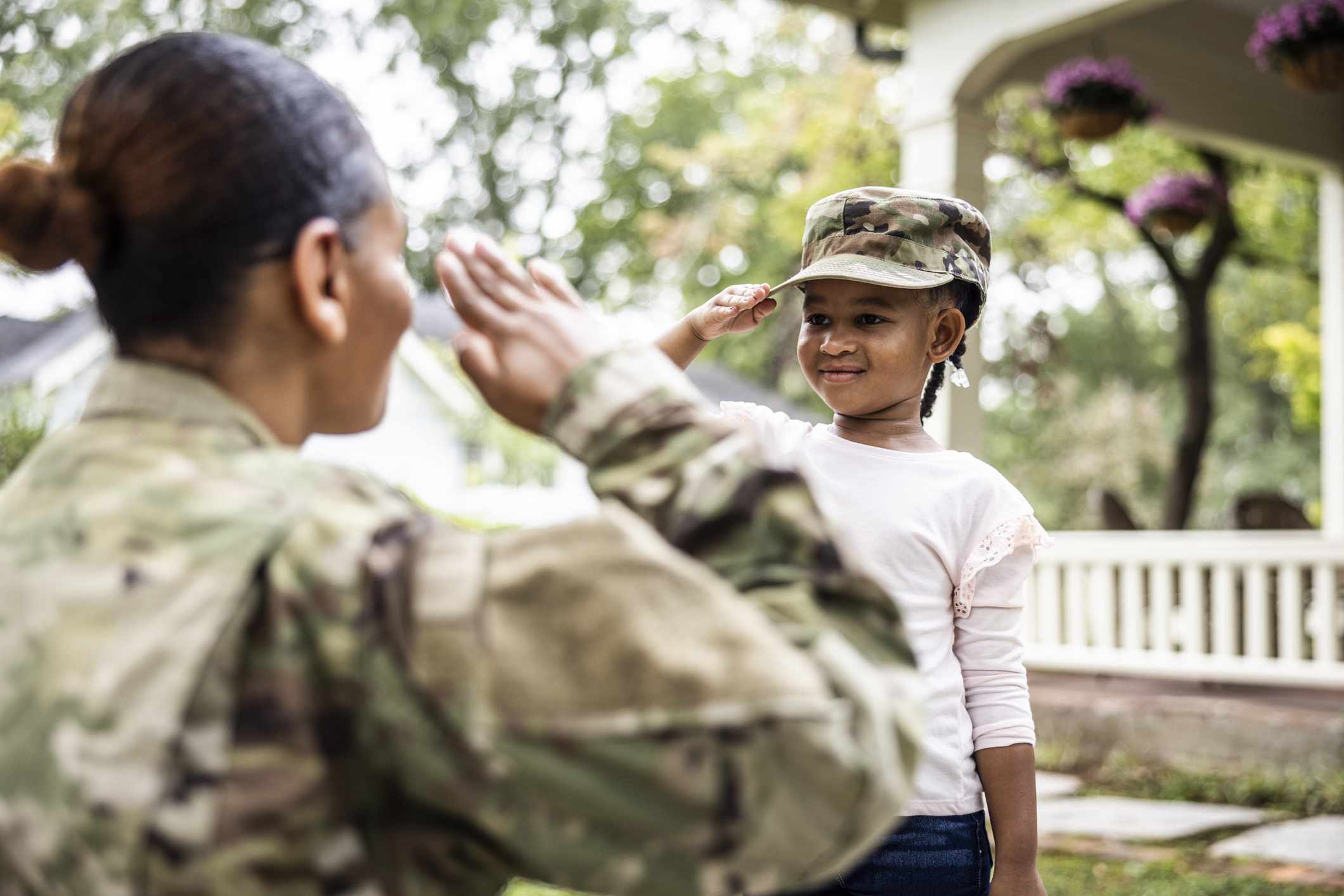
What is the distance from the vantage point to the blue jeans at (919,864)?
5.81 ft

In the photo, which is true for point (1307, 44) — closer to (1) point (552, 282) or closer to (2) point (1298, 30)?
(2) point (1298, 30)

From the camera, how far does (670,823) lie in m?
0.80

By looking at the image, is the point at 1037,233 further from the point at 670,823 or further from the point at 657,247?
the point at 670,823

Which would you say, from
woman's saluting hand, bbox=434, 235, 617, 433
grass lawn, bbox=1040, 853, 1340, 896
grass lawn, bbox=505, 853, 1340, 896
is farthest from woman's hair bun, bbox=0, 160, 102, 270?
grass lawn, bbox=1040, 853, 1340, 896

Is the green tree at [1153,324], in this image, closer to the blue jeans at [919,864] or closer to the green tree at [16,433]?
the green tree at [16,433]

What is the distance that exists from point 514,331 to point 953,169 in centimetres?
502

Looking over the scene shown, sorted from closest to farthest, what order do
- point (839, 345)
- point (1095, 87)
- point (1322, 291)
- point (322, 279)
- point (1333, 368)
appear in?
point (322, 279), point (839, 345), point (1095, 87), point (1333, 368), point (1322, 291)

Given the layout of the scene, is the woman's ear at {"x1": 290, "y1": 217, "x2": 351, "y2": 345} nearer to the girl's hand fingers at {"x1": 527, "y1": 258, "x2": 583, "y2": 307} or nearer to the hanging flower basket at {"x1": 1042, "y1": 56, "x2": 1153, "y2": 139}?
the girl's hand fingers at {"x1": 527, "y1": 258, "x2": 583, "y2": 307}

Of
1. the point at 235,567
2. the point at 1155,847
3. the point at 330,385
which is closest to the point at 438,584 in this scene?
the point at 235,567

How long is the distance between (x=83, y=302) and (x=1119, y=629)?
624 inches

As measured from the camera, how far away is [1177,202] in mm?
9023

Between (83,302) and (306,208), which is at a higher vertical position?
(306,208)

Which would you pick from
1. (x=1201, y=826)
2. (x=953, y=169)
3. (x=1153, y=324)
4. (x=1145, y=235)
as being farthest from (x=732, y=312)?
(x=1153, y=324)

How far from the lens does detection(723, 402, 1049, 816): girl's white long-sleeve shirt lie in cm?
184
